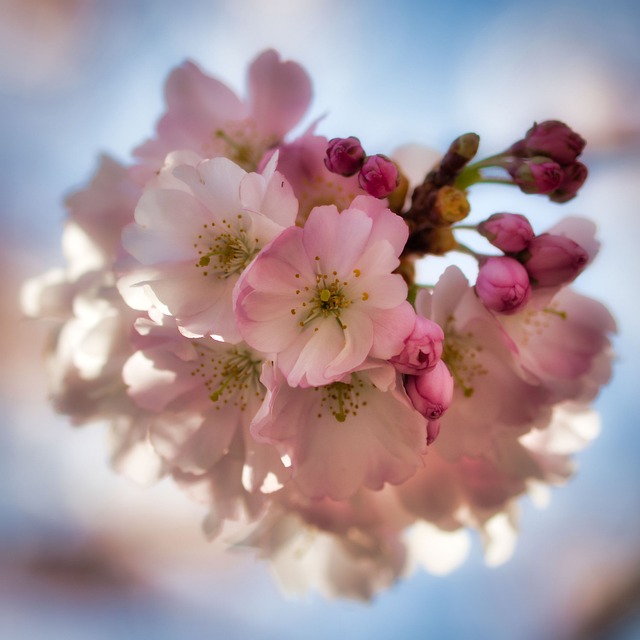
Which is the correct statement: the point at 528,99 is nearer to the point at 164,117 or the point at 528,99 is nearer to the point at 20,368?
the point at 164,117

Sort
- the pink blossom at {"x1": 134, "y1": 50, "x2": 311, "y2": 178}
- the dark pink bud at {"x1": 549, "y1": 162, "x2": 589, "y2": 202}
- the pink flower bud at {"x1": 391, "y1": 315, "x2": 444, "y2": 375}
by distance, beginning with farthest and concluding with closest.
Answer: the pink blossom at {"x1": 134, "y1": 50, "x2": 311, "y2": 178} < the dark pink bud at {"x1": 549, "y1": 162, "x2": 589, "y2": 202} < the pink flower bud at {"x1": 391, "y1": 315, "x2": 444, "y2": 375}

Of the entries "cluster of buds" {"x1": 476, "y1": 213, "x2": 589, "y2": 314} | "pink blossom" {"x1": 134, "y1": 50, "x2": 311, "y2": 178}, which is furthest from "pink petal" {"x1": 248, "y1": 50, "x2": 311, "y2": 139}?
"cluster of buds" {"x1": 476, "y1": 213, "x2": 589, "y2": 314}

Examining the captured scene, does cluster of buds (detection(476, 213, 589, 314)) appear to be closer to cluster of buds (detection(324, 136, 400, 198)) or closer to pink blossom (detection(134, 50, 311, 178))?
cluster of buds (detection(324, 136, 400, 198))

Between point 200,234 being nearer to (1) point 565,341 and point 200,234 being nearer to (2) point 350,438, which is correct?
(2) point 350,438

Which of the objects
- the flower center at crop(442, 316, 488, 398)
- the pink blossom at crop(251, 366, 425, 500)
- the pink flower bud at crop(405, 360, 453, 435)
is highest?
the pink flower bud at crop(405, 360, 453, 435)

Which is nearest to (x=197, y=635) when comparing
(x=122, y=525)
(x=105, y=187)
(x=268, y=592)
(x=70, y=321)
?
(x=268, y=592)
